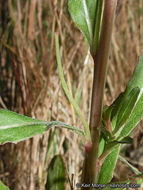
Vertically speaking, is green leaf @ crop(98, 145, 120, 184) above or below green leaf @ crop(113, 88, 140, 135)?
below

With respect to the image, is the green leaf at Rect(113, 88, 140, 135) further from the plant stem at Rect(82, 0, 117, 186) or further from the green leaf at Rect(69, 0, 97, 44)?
the green leaf at Rect(69, 0, 97, 44)

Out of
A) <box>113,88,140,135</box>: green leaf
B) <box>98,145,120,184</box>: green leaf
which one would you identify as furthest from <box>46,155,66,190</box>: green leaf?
<box>113,88,140,135</box>: green leaf

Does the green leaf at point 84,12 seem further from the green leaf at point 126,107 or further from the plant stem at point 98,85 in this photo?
the green leaf at point 126,107

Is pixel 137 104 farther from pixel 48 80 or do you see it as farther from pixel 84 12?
pixel 48 80

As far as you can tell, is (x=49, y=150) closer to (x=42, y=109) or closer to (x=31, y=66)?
(x=42, y=109)

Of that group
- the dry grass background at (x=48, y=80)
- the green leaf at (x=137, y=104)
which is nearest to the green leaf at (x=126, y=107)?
the green leaf at (x=137, y=104)
